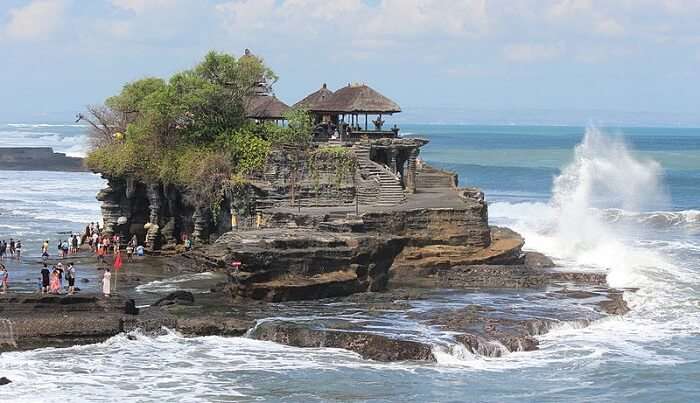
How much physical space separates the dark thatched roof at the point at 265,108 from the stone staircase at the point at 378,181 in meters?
4.39

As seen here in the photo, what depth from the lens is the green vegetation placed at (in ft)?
151

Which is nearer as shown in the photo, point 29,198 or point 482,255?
point 482,255

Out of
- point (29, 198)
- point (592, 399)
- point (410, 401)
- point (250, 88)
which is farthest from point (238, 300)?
point (29, 198)

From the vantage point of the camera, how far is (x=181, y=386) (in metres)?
27.3

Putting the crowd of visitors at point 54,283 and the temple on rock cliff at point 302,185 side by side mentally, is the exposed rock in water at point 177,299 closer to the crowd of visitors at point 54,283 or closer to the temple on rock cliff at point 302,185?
the crowd of visitors at point 54,283

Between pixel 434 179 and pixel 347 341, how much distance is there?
25.4 m

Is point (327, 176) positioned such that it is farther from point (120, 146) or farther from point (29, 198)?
Answer: point (29, 198)

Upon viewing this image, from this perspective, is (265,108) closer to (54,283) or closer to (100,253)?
(100,253)

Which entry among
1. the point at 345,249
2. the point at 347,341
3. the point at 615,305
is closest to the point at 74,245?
the point at 345,249

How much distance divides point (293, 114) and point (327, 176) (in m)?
3.50

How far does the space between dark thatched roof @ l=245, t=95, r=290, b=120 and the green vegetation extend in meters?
0.91

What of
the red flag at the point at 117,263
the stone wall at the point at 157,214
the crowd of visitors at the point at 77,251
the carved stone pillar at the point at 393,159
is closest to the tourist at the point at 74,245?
the crowd of visitors at the point at 77,251

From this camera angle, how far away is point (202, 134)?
48.1m

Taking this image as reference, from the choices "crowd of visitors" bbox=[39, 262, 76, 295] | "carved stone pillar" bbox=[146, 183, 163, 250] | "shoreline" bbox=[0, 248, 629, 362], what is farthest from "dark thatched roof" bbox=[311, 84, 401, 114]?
"crowd of visitors" bbox=[39, 262, 76, 295]
